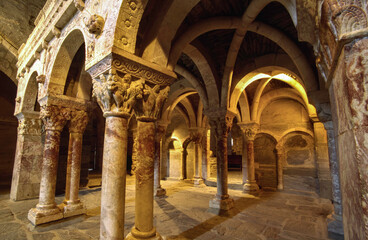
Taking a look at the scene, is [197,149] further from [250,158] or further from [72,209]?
[72,209]

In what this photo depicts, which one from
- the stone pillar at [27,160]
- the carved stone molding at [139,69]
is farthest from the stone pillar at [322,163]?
the stone pillar at [27,160]

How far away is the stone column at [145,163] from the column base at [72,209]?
2.44m

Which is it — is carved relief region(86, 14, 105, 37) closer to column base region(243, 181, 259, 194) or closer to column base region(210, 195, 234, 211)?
column base region(210, 195, 234, 211)

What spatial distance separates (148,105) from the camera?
113 inches

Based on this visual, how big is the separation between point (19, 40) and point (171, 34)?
7.20m

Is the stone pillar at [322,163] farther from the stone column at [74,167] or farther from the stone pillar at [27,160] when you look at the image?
the stone pillar at [27,160]

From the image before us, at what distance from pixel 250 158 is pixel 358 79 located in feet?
25.3

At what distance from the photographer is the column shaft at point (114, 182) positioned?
2.42 m

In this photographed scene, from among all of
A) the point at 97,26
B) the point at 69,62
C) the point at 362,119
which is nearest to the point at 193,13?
the point at 97,26

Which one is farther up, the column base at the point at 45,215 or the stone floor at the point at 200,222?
the column base at the point at 45,215

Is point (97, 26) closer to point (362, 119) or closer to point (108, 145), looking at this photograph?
point (108, 145)

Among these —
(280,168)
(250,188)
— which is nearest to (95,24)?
(250,188)

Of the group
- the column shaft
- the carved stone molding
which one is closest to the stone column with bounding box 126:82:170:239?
the carved stone molding

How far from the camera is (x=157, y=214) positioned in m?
5.01
